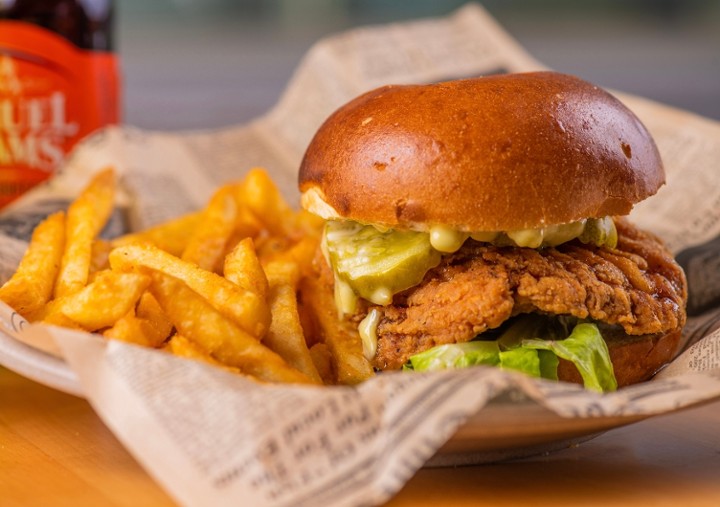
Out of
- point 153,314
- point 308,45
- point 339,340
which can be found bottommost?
point 308,45

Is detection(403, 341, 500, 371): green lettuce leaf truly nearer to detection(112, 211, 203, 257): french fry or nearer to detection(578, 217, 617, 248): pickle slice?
detection(578, 217, 617, 248): pickle slice

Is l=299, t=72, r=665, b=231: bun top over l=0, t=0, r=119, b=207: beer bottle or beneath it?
over

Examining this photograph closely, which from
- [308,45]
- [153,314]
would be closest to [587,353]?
[153,314]

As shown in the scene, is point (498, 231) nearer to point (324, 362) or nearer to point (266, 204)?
point (324, 362)

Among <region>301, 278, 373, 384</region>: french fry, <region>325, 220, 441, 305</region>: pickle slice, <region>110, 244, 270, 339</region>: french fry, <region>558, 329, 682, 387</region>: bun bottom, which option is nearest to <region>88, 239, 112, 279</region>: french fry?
<region>110, 244, 270, 339</region>: french fry

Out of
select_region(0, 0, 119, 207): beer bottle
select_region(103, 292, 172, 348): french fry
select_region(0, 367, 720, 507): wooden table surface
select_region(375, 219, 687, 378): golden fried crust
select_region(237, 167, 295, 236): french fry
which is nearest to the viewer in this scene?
select_region(0, 367, 720, 507): wooden table surface

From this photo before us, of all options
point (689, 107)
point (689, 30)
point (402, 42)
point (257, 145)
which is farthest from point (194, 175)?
point (689, 30)

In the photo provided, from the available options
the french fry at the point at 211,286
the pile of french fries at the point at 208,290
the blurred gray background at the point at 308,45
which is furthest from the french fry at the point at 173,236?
the blurred gray background at the point at 308,45
